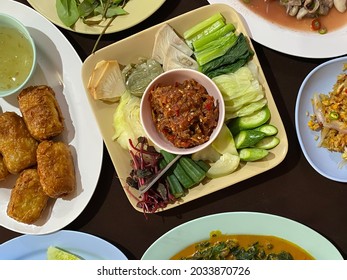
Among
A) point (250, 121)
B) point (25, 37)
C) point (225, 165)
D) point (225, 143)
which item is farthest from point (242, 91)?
point (25, 37)

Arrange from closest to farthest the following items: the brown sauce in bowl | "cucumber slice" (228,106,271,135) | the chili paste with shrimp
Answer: the chili paste with shrimp < "cucumber slice" (228,106,271,135) < the brown sauce in bowl

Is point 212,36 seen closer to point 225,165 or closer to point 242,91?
point 242,91

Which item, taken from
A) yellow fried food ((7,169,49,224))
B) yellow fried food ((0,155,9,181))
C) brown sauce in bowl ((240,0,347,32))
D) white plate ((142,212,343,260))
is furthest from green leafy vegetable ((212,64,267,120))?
yellow fried food ((0,155,9,181))

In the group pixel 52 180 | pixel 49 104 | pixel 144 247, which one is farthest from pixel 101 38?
pixel 144 247

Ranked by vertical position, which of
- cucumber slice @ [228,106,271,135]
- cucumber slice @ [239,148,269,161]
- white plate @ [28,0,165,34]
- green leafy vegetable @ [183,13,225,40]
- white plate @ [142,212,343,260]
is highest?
white plate @ [28,0,165,34]

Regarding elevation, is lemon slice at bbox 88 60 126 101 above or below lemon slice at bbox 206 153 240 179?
above

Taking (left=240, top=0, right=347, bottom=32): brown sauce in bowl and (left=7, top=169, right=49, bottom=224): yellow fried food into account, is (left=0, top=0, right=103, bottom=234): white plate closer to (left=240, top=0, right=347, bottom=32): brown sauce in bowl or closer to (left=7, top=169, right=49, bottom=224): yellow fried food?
(left=7, top=169, right=49, bottom=224): yellow fried food

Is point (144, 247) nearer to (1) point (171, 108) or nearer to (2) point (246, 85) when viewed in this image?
(1) point (171, 108)
